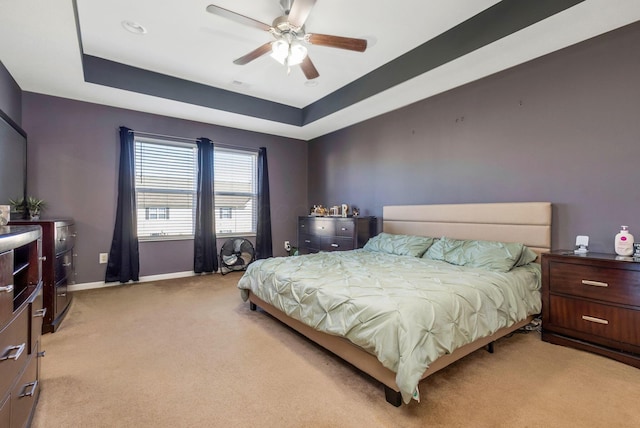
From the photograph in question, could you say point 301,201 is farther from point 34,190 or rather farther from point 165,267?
point 34,190

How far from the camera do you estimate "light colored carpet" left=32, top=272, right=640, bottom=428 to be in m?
1.50

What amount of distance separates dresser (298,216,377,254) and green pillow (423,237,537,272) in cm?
127

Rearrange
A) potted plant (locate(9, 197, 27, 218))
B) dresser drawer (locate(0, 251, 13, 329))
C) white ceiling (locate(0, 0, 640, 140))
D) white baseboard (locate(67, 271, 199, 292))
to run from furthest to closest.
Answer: white baseboard (locate(67, 271, 199, 292))
potted plant (locate(9, 197, 27, 218))
white ceiling (locate(0, 0, 640, 140))
dresser drawer (locate(0, 251, 13, 329))

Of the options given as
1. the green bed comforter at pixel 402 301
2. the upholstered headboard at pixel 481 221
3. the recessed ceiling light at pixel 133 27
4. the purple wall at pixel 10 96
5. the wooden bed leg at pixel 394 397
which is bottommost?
the wooden bed leg at pixel 394 397

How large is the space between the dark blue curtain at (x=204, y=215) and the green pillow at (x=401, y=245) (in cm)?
246

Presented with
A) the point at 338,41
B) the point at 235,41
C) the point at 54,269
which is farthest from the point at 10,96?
the point at 338,41

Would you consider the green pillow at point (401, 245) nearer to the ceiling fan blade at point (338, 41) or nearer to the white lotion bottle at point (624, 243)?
Result: the white lotion bottle at point (624, 243)

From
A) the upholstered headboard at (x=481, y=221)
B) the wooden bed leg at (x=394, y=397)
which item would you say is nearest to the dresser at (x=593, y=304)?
the upholstered headboard at (x=481, y=221)

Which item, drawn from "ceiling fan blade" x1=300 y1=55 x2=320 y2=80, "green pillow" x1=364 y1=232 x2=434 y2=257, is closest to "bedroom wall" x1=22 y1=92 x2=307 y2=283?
"ceiling fan blade" x1=300 y1=55 x2=320 y2=80

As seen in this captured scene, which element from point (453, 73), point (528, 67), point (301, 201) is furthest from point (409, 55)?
point (301, 201)

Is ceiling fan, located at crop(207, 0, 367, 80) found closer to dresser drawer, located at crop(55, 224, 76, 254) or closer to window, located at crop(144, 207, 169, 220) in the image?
dresser drawer, located at crop(55, 224, 76, 254)

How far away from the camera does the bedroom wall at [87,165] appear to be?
11.8ft

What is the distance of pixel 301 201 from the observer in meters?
5.85

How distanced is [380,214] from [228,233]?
2.54 meters
